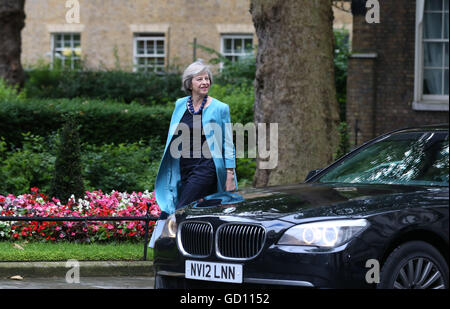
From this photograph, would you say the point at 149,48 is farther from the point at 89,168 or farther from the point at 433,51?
the point at 89,168

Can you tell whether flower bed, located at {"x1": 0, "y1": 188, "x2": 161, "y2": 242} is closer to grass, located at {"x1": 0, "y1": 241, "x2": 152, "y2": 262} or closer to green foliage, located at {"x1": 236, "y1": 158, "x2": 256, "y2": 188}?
grass, located at {"x1": 0, "y1": 241, "x2": 152, "y2": 262}

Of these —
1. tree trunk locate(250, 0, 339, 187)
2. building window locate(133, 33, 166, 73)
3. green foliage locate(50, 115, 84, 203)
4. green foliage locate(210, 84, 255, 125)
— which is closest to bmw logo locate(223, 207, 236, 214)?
tree trunk locate(250, 0, 339, 187)

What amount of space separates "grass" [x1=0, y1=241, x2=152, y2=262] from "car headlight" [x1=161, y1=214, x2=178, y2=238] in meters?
2.94

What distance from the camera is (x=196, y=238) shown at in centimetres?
614

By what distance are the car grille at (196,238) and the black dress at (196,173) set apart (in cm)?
120

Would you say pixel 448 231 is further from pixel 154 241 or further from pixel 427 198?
pixel 154 241

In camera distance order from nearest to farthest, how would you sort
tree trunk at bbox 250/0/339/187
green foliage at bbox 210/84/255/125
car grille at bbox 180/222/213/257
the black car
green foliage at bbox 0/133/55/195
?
the black car → car grille at bbox 180/222/213/257 → tree trunk at bbox 250/0/339/187 → green foliage at bbox 0/133/55/195 → green foliage at bbox 210/84/255/125

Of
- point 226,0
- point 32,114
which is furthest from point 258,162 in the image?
point 226,0

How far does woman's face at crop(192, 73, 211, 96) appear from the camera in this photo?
25.1 feet

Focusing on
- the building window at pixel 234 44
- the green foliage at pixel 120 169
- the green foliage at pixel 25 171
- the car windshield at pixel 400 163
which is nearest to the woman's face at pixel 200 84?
the car windshield at pixel 400 163

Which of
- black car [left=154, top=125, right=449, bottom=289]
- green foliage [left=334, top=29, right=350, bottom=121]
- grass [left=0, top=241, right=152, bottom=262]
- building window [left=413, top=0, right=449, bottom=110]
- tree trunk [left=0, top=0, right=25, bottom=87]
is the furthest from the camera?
tree trunk [left=0, top=0, right=25, bottom=87]

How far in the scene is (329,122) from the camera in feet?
36.0

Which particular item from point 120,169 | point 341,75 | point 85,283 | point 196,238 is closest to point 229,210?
point 196,238
